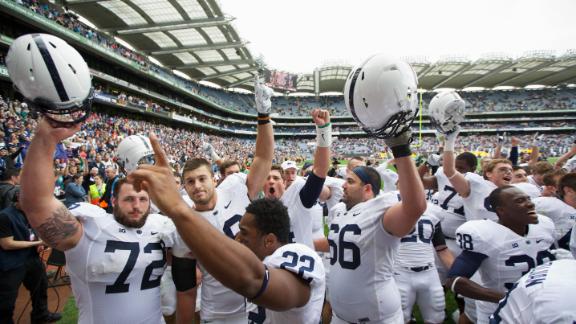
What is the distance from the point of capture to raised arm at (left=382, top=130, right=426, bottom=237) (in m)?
1.90

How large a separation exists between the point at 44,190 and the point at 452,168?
4.18 metres

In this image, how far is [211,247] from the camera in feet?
3.92

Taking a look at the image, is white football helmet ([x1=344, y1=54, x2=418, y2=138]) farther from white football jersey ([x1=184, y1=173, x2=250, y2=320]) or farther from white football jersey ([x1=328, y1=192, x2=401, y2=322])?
white football jersey ([x1=184, y1=173, x2=250, y2=320])

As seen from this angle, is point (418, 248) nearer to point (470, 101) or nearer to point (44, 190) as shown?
point (44, 190)

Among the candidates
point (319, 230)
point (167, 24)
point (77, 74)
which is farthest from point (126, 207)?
point (167, 24)

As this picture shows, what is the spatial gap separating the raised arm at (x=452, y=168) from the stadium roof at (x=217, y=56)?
81.4 feet

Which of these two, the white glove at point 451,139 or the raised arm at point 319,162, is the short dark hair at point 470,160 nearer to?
the white glove at point 451,139

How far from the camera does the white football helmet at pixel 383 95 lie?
5.59 feet

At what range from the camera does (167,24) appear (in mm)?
26547

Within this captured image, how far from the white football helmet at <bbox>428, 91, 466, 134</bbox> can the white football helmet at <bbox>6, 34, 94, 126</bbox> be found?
301 centimetres

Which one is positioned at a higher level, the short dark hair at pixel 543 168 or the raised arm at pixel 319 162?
the raised arm at pixel 319 162

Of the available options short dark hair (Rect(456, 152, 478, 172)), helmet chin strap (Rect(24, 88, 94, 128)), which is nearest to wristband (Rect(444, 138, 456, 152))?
short dark hair (Rect(456, 152, 478, 172))

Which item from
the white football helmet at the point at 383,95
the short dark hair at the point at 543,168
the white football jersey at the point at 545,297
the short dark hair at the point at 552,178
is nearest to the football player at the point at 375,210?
the white football helmet at the point at 383,95

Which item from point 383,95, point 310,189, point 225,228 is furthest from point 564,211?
→ point 225,228
